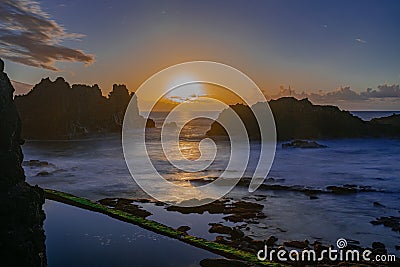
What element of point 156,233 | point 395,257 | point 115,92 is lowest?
point 395,257

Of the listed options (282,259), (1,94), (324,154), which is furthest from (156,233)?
(324,154)

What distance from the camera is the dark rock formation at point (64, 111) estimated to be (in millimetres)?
102000

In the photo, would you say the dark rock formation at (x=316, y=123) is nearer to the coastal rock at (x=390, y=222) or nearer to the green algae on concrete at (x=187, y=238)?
the coastal rock at (x=390, y=222)

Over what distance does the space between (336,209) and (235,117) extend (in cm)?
11102

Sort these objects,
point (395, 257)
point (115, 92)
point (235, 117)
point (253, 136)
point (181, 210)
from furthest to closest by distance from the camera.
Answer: point (115, 92) < point (235, 117) < point (253, 136) < point (181, 210) < point (395, 257)

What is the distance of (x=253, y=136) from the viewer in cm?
10462

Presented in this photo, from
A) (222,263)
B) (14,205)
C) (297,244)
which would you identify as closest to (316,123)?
(297,244)

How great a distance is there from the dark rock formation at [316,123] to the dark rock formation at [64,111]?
169ft

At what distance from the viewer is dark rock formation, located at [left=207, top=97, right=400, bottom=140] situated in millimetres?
99438

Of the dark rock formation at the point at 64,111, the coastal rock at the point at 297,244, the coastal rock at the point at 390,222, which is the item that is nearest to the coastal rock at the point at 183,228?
the coastal rock at the point at 297,244

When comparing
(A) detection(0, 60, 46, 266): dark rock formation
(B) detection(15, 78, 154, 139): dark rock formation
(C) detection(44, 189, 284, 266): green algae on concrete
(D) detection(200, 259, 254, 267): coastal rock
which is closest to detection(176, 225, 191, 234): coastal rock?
(C) detection(44, 189, 284, 266): green algae on concrete

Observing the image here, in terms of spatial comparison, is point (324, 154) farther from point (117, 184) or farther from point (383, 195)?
point (117, 184)

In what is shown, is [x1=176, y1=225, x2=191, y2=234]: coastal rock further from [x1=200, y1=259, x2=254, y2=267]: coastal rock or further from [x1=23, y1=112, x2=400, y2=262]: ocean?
[x1=200, y1=259, x2=254, y2=267]: coastal rock

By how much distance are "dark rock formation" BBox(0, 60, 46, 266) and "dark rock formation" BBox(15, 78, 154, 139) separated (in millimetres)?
86748
